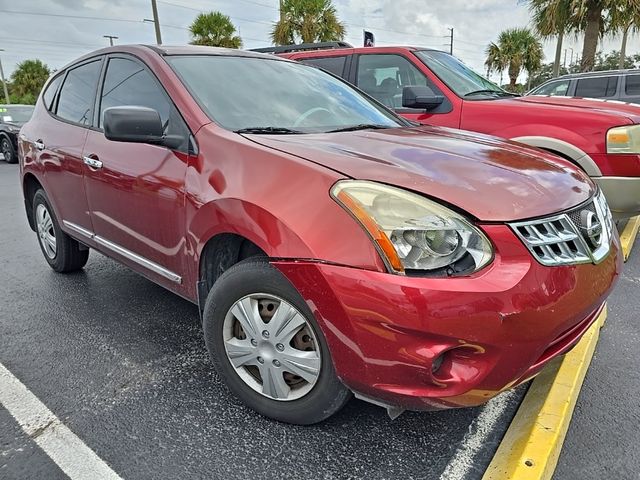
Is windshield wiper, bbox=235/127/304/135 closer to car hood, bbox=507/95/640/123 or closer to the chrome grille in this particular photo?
the chrome grille

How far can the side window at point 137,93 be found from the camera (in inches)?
96.1

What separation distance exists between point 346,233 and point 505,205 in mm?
550

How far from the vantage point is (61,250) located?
390 cm

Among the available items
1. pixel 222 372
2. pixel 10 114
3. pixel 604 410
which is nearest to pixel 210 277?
pixel 222 372

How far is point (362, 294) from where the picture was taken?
1624 mm

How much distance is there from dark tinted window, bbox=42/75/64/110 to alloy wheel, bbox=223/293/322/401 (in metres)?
Result: 2.83

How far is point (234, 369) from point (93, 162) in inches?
63.6

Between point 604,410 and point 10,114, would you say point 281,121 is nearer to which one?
point 604,410

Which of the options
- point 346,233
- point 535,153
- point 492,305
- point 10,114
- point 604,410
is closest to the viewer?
point 492,305

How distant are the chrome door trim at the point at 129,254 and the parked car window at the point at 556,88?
9.57 m

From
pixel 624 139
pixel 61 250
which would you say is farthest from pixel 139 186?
pixel 624 139

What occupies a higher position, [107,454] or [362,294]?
[362,294]

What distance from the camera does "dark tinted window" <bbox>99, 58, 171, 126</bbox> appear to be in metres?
2.62

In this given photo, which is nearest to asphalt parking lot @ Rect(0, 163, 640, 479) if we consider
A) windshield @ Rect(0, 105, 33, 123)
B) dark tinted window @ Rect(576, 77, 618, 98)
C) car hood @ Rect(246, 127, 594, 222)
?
car hood @ Rect(246, 127, 594, 222)
